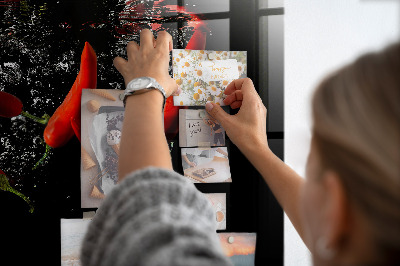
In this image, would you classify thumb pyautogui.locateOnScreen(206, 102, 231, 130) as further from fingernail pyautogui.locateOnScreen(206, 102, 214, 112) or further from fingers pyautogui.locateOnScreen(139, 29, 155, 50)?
fingers pyautogui.locateOnScreen(139, 29, 155, 50)

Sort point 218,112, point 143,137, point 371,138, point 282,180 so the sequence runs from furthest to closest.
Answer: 1. point 218,112
2. point 282,180
3. point 143,137
4. point 371,138

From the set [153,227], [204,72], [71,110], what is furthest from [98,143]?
[153,227]

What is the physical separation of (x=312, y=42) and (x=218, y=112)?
1.05ft

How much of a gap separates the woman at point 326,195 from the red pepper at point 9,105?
0.34m

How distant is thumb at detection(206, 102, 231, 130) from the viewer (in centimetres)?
79

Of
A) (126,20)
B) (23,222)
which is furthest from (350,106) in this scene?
(23,222)

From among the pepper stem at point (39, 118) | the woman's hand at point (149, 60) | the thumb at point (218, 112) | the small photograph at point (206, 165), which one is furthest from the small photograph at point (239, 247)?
the pepper stem at point (39, 118)

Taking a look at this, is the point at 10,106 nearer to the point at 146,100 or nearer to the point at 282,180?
the point at 146,100

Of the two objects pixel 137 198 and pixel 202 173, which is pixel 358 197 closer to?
pixel 137 198

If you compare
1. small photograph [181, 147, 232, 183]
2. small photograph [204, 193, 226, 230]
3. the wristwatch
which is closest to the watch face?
the wristwatch

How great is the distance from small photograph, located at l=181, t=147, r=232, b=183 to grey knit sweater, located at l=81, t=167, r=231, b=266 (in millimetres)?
324

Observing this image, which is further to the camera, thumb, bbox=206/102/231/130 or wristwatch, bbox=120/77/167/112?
thumb, bbox=206/102/231/130

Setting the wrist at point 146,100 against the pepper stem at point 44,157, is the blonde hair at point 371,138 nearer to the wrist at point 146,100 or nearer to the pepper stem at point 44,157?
the wrist at point 146,100

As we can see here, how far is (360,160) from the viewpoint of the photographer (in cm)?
31
